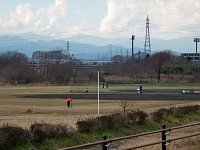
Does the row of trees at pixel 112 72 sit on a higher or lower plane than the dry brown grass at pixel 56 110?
higher

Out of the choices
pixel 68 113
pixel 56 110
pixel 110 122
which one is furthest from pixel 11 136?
pixel 56 110

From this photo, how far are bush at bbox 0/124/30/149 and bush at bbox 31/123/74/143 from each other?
1.63 feet

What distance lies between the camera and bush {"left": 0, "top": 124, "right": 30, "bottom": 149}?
19.3 metres

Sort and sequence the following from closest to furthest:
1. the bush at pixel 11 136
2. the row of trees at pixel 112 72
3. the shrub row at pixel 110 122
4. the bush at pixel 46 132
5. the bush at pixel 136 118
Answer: the bush at pixel 11 136 < the bush at pixel 46 132 < the shrub row at pixel 110 122 < the bush at pixel 136 118 < the row of trees at pixel 112 72

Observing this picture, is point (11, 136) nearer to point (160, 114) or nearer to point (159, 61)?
point (160, 114)

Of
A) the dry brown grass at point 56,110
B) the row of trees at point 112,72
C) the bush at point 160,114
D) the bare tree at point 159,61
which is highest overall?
the bare tree at point 159,61

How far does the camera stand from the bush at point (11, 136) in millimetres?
19281

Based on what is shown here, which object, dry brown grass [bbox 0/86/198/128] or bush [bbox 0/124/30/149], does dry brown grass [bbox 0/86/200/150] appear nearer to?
dry brown grass [bbox 0/86/198/128]

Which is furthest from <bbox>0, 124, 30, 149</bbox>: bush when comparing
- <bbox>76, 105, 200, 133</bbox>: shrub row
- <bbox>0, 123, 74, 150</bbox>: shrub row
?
<bbox>76, 105, 200, 133</bbox>: shrub row

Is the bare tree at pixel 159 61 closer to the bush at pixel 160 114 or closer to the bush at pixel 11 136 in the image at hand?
the bush at pixel 160 114

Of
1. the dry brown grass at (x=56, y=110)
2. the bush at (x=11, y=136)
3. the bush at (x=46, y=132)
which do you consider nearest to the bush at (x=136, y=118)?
the dry brown grass at (x=56, y=110)

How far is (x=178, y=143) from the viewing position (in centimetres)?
1798

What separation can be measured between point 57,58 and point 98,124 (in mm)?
130915

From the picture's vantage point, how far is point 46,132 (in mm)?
21891
